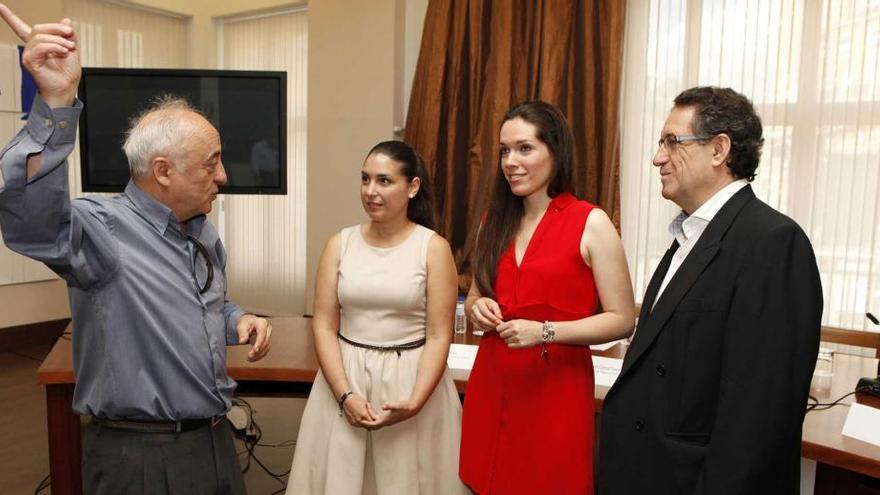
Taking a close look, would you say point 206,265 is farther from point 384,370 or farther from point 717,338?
point 717,338

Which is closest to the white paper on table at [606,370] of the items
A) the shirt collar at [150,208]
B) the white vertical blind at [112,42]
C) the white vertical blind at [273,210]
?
the shirt collar at [150,208]

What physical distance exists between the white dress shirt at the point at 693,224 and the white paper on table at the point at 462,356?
879 millimetres

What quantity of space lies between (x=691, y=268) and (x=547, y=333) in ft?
1.34

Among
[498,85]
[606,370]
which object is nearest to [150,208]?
[606,370]

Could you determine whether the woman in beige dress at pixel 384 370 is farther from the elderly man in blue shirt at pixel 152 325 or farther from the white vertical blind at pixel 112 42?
the white vertical blind at pixel 112 42

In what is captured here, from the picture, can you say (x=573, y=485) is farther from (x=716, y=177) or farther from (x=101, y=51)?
(x=101, y=51)

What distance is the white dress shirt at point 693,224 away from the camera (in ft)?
4.19

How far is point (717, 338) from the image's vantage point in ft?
3.86

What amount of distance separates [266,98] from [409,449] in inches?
90.9

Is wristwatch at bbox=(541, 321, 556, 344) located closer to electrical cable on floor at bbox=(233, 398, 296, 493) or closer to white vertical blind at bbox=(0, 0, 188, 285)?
electrical cable on floor at bbox=(233, 398, 296, 493)

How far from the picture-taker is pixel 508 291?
1652 millimetres

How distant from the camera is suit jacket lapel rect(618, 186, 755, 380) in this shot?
4.00ft

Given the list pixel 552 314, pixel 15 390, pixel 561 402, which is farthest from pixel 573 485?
pixel 15 390

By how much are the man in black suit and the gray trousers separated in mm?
921
